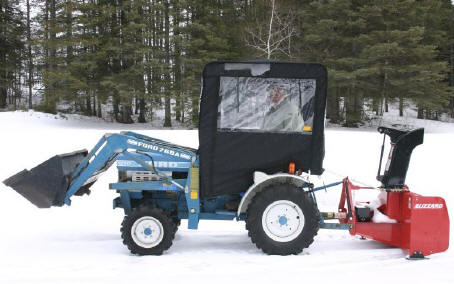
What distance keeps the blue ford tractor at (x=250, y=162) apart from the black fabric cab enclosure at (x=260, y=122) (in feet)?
0.04

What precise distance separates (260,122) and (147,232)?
1.81m

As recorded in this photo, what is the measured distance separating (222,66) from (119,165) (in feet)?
5.76

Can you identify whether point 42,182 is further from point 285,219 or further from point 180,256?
point 285,219

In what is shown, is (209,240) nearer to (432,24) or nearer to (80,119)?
(80,119)

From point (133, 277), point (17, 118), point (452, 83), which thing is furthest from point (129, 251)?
point (452, 83)

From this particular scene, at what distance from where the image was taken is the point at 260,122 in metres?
4.87

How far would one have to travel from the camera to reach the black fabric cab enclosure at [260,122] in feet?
15.7

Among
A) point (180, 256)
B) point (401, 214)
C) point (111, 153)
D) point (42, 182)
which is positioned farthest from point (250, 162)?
point (42, 182)

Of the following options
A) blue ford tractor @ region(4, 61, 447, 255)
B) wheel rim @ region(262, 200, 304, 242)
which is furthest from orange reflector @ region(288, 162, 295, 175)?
wheel rim @ region(262, 200, 304, 242)

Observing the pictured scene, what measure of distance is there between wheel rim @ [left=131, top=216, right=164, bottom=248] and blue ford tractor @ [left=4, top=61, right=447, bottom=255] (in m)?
0.01

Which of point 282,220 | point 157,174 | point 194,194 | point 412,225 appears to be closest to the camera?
point 412,225

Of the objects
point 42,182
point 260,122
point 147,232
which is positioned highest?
point 260,122

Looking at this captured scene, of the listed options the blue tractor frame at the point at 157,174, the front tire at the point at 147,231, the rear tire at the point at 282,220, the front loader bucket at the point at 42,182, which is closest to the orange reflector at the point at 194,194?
the blue tractor frame at the point at 157,174

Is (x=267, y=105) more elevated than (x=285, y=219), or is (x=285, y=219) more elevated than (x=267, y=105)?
(x=267, y=105)
